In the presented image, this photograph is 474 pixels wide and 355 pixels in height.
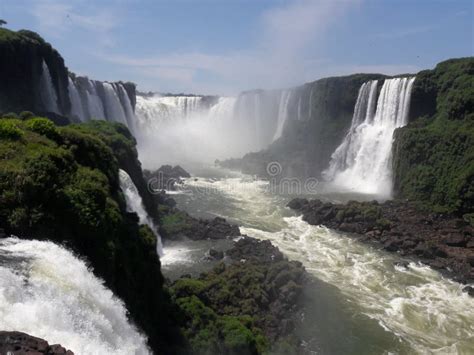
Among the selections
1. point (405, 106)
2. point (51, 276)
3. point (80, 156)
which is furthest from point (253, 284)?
point (405, 106)

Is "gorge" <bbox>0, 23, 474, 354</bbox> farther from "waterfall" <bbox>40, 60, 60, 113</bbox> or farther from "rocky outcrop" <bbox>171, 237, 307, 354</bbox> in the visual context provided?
"waterfall" <bbox>40, 60, 60, 113</bbox>

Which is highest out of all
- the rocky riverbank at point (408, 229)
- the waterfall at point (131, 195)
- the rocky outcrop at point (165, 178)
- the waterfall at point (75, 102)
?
the waterfall at point (75, 102)

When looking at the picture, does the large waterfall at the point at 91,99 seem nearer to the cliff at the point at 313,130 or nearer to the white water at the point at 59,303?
the cliff at the point at 313,130

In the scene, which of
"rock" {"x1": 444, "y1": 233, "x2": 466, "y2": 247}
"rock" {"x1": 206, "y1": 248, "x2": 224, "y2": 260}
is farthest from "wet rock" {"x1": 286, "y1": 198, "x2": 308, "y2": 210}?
"rock" {"x1": 206, "y1": 248, "x2": 224, "y2": 260}

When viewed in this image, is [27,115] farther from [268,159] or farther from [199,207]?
[268,159]

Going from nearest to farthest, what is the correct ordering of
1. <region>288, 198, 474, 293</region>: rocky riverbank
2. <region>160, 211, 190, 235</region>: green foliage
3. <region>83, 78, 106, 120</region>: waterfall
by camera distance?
<region>288, 198, 474, 293</region>: rocky riverbank → <region>160, 211, 190, 235</region>: green foliage → <region>83, 78, 106, 120</region>: waterfall

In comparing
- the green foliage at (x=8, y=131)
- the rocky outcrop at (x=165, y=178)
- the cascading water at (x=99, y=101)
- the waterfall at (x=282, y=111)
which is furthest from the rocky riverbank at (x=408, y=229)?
the waterfall at (x=282, y=111)
